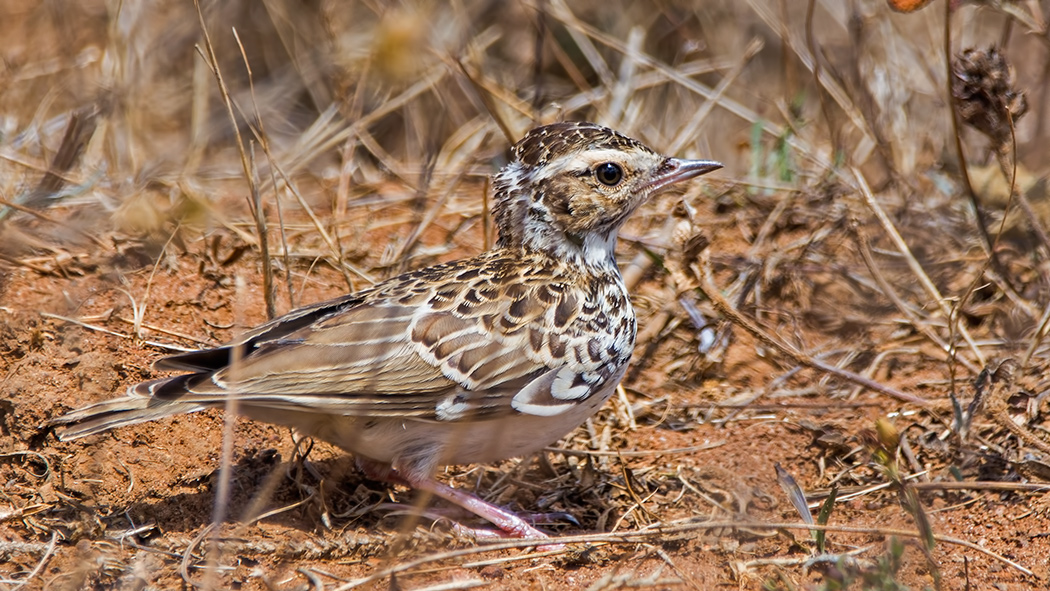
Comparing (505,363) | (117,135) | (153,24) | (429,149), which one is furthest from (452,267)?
(153,24)

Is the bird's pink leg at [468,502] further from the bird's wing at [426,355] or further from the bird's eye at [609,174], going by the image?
the bird's eye at [609,174]

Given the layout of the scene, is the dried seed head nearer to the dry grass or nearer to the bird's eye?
the dry grass

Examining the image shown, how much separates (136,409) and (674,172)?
2594 mm

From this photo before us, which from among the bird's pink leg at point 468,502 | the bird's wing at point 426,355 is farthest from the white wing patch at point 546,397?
the bird's pink leg at point 468,502

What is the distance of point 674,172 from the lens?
5148 mm

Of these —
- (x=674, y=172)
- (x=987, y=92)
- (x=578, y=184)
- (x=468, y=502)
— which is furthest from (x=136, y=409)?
(x=987, y=92)

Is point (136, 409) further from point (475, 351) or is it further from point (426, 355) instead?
point (475, 351)

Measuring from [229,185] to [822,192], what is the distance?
3.91 meters

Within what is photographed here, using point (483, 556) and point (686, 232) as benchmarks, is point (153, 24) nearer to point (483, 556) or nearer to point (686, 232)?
point (686, 232)

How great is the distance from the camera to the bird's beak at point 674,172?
5137 mm

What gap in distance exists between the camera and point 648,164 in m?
5.11

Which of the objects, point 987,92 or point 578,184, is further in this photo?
point 987,92

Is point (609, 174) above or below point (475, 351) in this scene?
above

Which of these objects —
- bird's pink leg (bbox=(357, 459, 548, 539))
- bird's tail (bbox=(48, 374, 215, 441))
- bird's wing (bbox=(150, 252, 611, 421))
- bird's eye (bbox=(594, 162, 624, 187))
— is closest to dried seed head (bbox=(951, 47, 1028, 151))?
bird's eye (bbox=(594, 162, 624, 187))
